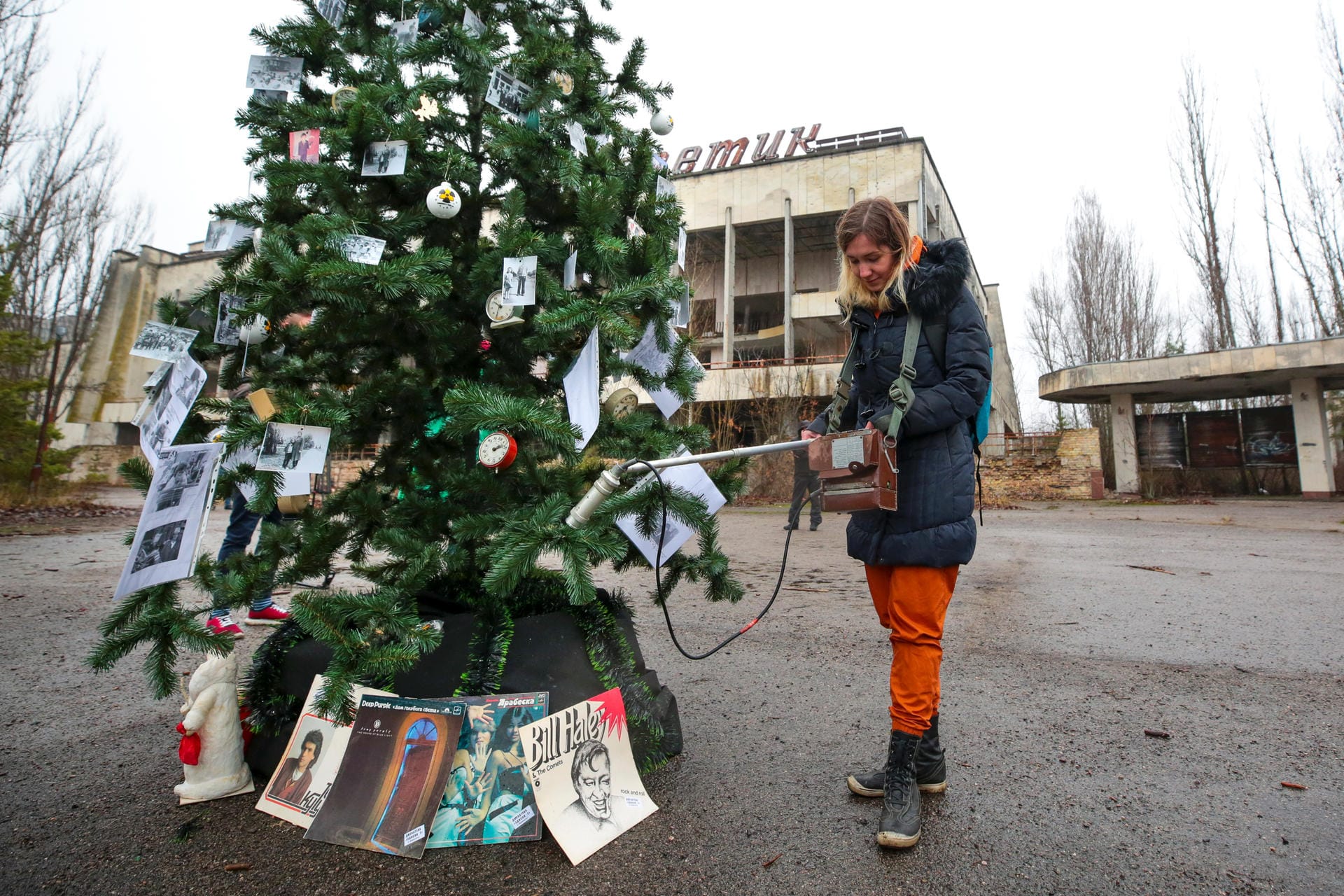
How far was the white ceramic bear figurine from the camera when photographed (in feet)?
6.59

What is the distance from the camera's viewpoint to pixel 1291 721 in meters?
2.71

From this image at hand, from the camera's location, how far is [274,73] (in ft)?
8.00

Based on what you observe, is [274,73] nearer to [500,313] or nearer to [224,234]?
[224,234]

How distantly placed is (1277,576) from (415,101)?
7842 mm

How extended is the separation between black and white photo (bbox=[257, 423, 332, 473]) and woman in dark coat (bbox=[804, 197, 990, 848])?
1490 mm

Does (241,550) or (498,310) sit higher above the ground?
(498,310)

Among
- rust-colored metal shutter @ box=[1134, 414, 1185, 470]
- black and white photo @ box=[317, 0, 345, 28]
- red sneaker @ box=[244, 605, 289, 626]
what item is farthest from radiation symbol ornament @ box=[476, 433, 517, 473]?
rust-colored metal shutter @ box=[1134, 414, 1185, 470]

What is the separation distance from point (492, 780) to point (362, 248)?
1578 mm

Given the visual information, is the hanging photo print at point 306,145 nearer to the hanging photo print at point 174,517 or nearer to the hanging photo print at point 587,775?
the hanging photo print at point 174,517

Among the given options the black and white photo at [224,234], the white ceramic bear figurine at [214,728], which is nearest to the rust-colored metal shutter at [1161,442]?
the black and white photo at [224,234]

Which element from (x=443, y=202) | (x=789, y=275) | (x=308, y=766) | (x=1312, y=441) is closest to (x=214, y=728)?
(x=308, y=766)

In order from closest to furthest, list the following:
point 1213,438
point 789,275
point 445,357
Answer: point 445,357 → point 1213,438 → point 789,275

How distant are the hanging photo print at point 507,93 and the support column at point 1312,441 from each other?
23.4 m

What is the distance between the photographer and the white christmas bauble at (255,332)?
220 cm
